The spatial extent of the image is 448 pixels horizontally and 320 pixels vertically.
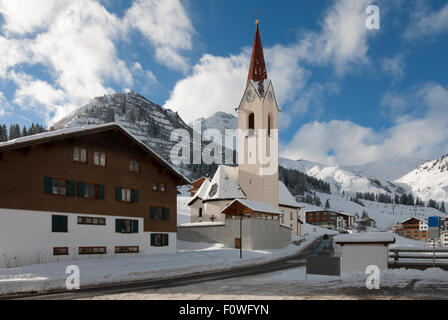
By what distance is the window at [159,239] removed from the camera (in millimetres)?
35312

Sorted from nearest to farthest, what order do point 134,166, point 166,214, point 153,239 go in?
1. point 134,166
2. point 153,239
3. point 166,214

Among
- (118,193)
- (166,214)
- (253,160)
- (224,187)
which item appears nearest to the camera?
(118,193)

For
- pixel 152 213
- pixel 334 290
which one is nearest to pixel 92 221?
pixel 152 213

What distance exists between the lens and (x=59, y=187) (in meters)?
27.9

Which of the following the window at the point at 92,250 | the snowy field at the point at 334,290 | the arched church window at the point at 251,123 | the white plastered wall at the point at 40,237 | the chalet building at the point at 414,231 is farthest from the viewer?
the chalet building at the point at 414,231

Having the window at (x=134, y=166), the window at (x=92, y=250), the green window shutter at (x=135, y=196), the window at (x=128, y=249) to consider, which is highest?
the window at (x=134, y=166)

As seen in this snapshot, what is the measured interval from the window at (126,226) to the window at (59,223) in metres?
4.84

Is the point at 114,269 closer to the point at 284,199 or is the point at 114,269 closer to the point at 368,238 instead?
the point at 368,238

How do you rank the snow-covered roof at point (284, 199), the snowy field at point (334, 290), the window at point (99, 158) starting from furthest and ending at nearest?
the snow-covered roof at point (284, 199)
the window at point (99, 158)
the snowy field at point (334, 290)

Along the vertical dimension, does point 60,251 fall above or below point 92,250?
above

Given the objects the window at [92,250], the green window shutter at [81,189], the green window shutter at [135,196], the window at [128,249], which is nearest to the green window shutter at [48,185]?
the green window shutter at [81,189]

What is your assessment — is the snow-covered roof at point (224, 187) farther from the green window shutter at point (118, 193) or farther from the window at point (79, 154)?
the window at point (79, 154)

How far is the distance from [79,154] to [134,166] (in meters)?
5.88
